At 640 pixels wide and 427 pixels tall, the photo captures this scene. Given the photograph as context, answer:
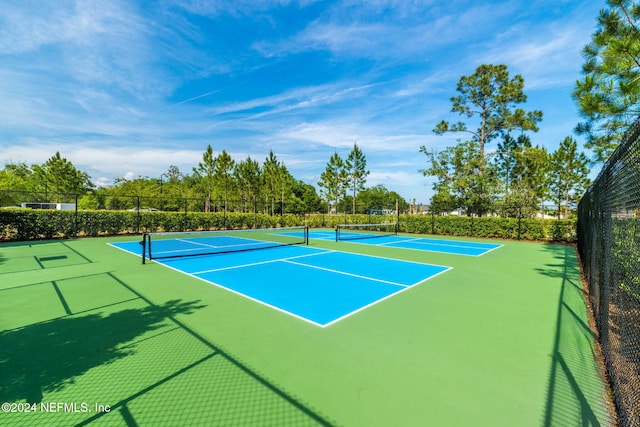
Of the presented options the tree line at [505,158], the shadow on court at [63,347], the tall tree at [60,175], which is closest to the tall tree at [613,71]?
the tree line at [505,158]

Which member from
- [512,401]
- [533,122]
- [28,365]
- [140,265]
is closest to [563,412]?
[512,401]

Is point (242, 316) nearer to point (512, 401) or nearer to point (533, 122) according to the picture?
point (512, 401)

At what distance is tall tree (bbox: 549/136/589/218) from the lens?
26.3 metres

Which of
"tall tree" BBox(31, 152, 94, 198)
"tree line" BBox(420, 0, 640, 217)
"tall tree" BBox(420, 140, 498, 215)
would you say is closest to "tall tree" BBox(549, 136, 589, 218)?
"tree line" BBox(420, 0, 640, 217)

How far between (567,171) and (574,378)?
106ft

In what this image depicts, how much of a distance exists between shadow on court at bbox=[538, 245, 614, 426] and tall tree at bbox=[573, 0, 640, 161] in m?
3.86

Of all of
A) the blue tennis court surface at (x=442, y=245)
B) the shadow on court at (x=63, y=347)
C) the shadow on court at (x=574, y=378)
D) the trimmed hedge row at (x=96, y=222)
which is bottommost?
the shadow on court at (x=63, y=347)

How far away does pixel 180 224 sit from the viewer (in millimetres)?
19609

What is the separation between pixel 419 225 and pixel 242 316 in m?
18.3

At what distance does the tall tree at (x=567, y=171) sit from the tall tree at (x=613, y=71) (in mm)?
25632

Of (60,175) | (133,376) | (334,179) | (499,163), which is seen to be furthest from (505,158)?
(60,175)

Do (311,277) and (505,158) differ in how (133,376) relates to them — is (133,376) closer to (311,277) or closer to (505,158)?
(311,277)

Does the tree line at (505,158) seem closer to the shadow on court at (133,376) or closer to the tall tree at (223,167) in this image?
the tall tree at (223,167)

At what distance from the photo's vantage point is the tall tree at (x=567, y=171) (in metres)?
26.3
